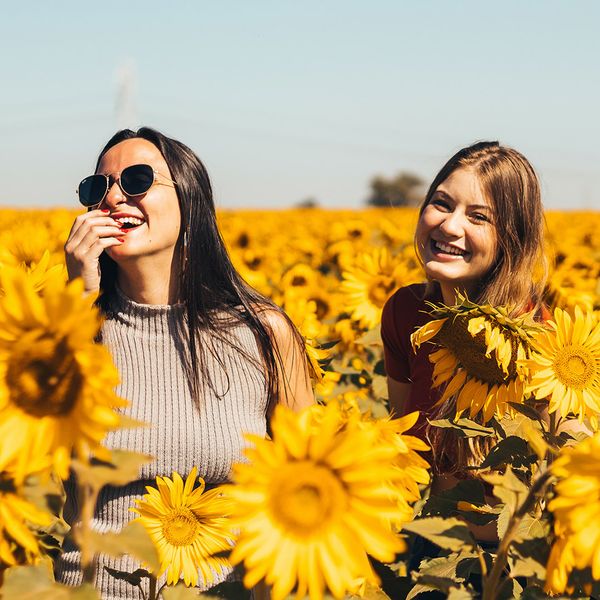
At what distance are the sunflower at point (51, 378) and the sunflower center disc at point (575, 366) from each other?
1.18 metres

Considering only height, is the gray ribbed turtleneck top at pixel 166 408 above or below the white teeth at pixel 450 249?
below

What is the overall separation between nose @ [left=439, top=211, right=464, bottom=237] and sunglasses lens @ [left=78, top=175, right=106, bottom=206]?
1002 mm

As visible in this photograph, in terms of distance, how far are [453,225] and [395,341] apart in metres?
0.52

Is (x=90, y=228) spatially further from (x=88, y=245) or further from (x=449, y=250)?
(x=449, y=250)

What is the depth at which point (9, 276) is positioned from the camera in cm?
122

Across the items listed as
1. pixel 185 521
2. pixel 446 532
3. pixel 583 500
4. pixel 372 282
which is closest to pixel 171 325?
pixel 185 521

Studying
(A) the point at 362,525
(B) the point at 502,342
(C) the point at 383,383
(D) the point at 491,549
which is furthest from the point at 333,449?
(C) the point at 383,383

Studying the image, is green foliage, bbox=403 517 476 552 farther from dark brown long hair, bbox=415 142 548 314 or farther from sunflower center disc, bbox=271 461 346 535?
dark brown long hair, bbox=415 142 548 314

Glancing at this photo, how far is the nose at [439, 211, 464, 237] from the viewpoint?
9.16 ft

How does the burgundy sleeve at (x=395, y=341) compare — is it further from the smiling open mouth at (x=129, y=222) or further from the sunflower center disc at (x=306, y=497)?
the sunflower center disc at (x=306, y=497)

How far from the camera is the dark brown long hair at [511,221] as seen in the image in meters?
2.80

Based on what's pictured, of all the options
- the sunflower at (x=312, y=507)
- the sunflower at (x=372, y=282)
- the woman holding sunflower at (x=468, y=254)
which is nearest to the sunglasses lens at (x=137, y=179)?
the woman holding sunflower at (x=468, y=254)

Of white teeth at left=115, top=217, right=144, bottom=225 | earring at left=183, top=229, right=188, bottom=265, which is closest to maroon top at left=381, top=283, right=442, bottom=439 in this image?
earring at left=183, top=229, right=188, bottom=265

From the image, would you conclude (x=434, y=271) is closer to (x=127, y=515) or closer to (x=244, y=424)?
(x=244, y=424)
